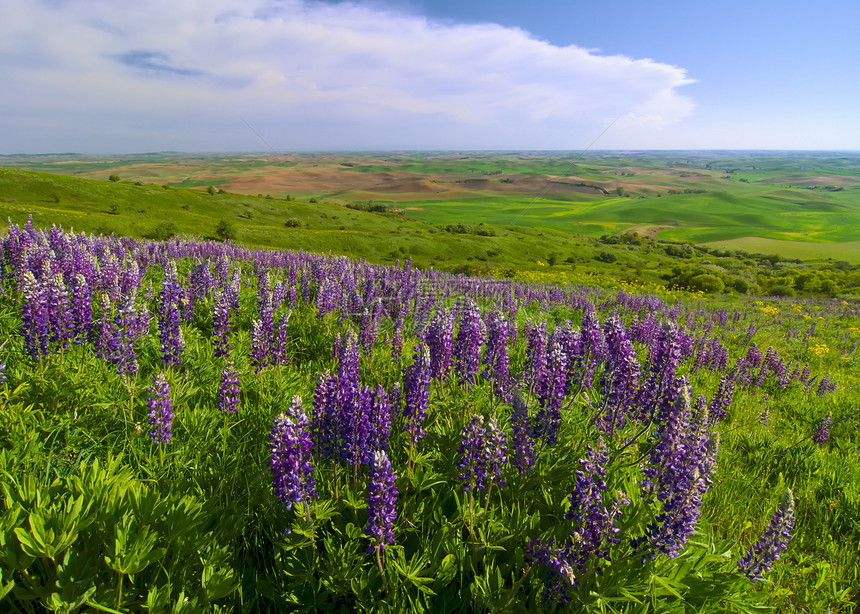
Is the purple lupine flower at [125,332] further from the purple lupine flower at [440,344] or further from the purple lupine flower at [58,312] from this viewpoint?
the purple lupine flower at [440,344]

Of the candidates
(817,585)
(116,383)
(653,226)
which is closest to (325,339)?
(116,383)

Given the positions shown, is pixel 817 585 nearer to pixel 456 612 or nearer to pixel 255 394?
pixel 456 612

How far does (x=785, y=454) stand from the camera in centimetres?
581

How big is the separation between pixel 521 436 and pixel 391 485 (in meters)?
1.19

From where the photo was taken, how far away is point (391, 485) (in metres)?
2.76

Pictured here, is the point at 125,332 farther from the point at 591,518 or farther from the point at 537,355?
the point at 591,518

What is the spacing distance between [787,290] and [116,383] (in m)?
50.6

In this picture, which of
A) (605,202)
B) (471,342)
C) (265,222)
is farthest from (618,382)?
(605,202)

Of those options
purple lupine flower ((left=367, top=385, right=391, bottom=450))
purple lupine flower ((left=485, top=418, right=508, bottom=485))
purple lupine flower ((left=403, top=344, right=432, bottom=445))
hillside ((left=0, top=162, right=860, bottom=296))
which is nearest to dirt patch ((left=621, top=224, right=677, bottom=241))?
hillside ((left=0, top=162, right=860, bottom=296))

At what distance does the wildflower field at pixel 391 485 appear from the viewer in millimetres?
2639

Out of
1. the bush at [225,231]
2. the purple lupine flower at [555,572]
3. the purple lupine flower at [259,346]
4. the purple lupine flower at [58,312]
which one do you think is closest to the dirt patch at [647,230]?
the bush at [225,231]

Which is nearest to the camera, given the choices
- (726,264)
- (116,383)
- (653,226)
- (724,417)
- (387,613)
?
(387,613)

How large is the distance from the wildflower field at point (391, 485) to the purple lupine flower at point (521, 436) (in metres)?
0.03

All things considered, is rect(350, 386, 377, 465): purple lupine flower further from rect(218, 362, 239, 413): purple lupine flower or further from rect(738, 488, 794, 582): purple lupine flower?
rect(738, 488, 794, 582): purple lupine flower
